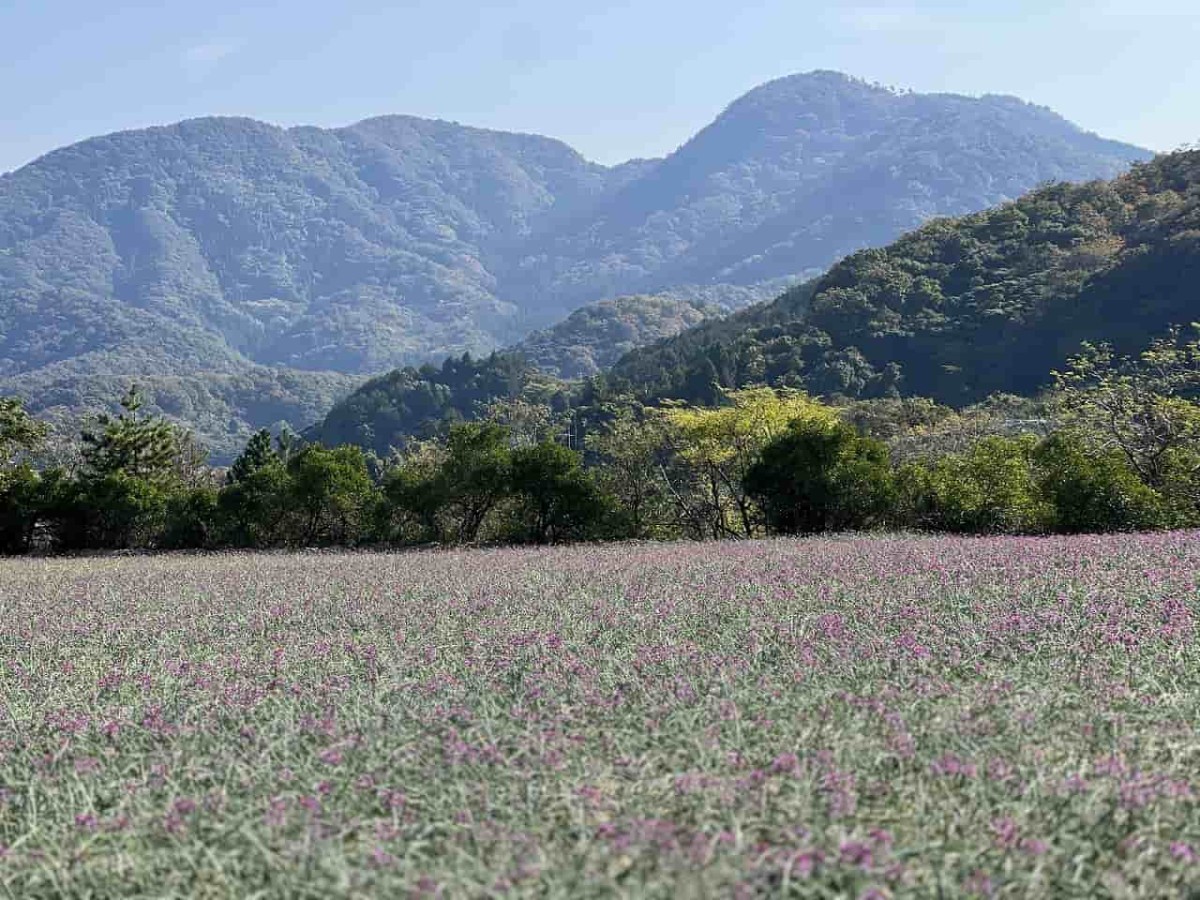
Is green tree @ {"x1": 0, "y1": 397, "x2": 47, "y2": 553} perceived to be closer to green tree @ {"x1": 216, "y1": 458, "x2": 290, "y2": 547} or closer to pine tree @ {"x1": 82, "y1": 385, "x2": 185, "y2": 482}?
green tree @ {"x1": 216, "y1": 458, "x2": 290, "y2": 547}

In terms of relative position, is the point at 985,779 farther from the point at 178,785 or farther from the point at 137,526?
the point at 137,526

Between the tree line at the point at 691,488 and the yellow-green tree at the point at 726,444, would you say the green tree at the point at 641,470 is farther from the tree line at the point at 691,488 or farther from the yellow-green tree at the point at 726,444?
Answer: the yellow-green tree at the point at 726,444

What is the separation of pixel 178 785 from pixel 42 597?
811 centimetres

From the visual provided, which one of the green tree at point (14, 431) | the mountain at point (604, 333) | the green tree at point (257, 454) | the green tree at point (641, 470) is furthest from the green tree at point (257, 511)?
the mountain at point (604, 333)

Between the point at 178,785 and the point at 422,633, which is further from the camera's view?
the point at 422,633

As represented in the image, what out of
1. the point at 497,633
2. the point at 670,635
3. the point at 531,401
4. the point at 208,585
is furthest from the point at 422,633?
the point at 531,401

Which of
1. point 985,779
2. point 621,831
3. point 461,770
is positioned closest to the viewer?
point 621,831

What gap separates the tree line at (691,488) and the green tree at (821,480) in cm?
2

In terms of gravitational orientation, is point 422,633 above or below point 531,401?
below

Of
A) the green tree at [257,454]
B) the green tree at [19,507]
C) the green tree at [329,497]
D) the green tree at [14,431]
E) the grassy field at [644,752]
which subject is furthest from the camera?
the green tree at [257,454]

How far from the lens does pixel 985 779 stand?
269 centimetres

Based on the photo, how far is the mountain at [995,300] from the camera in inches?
2222

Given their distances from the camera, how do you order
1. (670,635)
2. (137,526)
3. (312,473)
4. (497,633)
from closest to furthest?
(670,635)
(497,633)
(312,473)
(137,526)

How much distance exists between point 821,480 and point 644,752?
1335 cm
